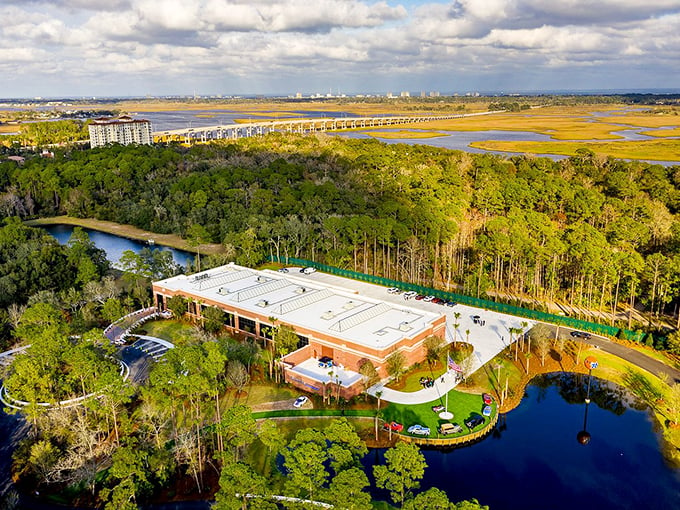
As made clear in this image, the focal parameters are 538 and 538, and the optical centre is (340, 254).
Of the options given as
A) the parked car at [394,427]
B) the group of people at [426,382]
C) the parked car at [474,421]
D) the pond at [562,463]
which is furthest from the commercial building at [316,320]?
the pond at [562,463]

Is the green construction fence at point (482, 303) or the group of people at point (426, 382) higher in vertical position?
the green construction fence at point (482, 303)

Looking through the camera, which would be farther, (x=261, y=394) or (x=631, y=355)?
(x=631, y=355)

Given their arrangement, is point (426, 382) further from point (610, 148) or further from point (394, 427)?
point (610, 148)

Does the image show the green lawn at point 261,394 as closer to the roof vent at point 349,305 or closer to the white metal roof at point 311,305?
the white metal roof at point 311,305


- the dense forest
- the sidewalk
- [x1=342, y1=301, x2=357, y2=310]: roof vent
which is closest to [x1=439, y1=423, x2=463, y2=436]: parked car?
the sidewalk

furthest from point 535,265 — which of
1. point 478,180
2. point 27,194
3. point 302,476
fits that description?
point 27,194

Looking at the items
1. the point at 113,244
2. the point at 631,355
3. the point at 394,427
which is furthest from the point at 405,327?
the point at 113,244

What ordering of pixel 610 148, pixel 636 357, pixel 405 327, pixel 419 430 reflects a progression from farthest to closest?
1. pixel 610 148
2. pixel 636 357
3. pixel 405 327
4. pixel 419 430
